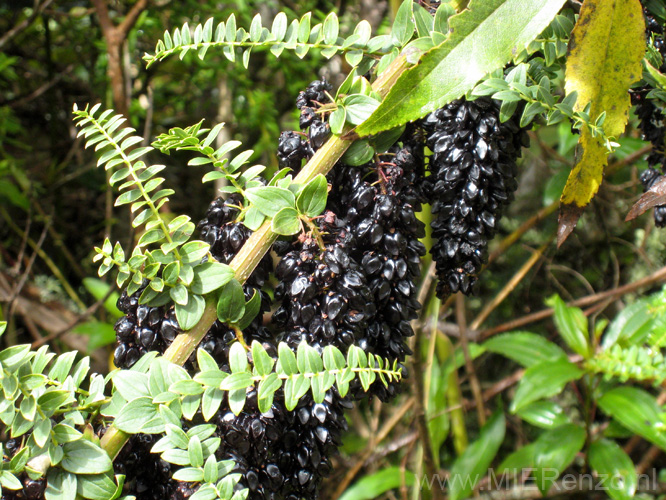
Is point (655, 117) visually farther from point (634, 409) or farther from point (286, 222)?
point (634, 409)

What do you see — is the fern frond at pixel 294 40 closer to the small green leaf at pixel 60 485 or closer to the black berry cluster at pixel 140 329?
the black berry cluster at pixel 140 329

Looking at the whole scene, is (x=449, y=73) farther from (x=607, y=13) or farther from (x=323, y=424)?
(x=323, y=424)

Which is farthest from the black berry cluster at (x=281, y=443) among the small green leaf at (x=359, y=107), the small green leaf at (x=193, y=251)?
the small green leaf at (x=359, y=107)

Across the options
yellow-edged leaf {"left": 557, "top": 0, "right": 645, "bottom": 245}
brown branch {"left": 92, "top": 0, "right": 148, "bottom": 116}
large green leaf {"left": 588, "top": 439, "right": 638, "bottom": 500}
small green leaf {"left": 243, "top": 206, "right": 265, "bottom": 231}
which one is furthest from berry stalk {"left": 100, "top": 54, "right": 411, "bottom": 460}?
large green leaf {"left": 588, "top": 439, "right": 638, "bottom": 500}

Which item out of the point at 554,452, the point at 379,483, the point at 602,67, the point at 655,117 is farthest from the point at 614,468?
the point at 602,67

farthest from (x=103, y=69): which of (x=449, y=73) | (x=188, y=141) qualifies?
(x=449, y=73)
